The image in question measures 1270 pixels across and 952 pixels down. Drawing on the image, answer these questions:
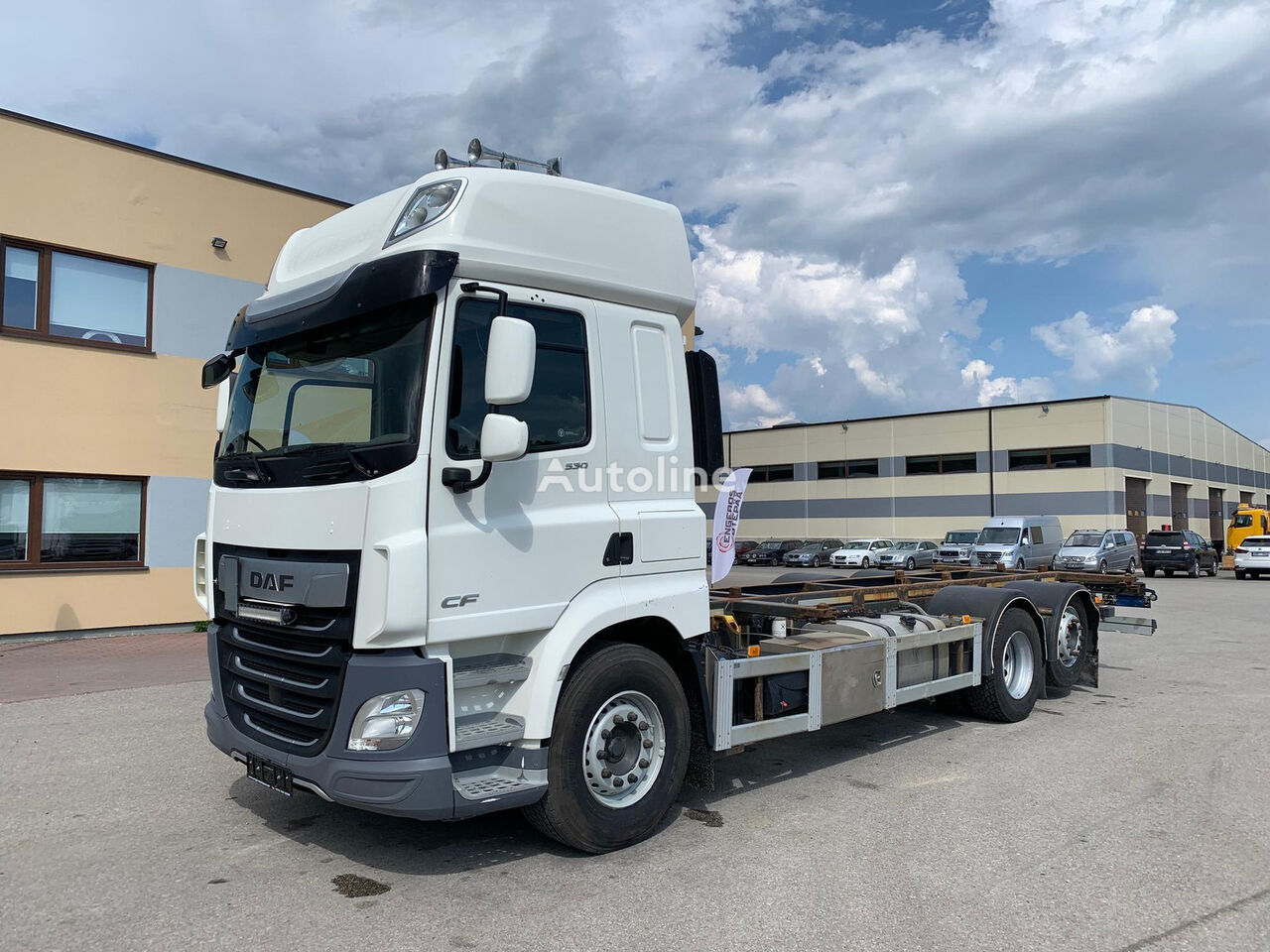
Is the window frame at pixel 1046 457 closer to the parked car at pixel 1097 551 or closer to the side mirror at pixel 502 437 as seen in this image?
the parked car at pixel 1097 551

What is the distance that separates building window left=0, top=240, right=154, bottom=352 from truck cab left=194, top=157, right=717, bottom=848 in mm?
9369

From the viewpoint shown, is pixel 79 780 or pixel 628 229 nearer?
pixel 628 229

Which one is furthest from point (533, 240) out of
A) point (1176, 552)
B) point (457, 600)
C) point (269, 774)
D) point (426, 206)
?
point (1176, 552)

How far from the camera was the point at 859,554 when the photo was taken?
3944 centimetres

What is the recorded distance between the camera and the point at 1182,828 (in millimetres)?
5020

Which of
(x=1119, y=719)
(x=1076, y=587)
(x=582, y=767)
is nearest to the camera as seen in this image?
(x=582, y=767)

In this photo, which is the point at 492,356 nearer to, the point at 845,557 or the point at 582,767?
the point at 582,767

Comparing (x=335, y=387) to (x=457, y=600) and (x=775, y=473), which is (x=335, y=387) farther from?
(x=775, y=473)

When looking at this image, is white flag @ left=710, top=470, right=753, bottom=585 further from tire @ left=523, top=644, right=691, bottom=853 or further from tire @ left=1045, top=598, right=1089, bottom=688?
tire @ left=1045, top=598, right=1089, bottom=688

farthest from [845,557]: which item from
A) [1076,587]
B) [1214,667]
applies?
[1076,587]

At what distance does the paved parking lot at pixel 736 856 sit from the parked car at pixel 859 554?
31839 mm

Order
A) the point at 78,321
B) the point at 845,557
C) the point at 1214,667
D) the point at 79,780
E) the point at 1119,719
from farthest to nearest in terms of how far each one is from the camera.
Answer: the point at 845,557 → the point at 78,321 → the point at 1214,667 → the point at 1119,719 → the point at 79,780

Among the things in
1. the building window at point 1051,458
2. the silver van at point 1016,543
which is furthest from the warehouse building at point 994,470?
the silver van at point 1016,543

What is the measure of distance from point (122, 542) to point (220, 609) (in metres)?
9.80
